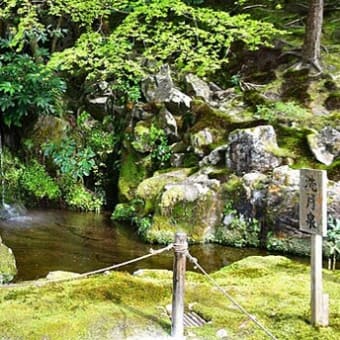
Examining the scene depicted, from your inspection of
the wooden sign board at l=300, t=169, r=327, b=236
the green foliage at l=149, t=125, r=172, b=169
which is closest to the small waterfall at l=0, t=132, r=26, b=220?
the green foliage at l=149, t=125, r=172, b=169

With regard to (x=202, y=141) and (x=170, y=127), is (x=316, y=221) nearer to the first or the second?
(x=202, y=141)

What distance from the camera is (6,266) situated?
7.09 m

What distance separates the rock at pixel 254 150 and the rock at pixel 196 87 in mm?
2533

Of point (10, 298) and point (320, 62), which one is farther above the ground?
point (320, 62)

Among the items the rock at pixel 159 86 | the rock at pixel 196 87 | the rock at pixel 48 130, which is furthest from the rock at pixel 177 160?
the rock at pixel 48 130

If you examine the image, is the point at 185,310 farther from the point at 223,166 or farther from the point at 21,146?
the point at 21,146

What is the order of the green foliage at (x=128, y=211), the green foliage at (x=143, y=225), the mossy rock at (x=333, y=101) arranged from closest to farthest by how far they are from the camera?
the green foliage at (x=143, y=225) → the green foliage at (x=128, y=211) → the mossy rock at (x=333, y=101)

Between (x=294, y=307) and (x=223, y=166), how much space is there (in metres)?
5.56

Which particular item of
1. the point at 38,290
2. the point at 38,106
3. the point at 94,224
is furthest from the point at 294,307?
the point at 38,106

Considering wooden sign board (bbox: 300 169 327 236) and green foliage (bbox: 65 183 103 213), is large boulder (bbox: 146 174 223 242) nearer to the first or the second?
green foliage (bbox: 65 183 103 213)

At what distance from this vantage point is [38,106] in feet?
41.6

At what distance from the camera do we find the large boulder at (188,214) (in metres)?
9.02

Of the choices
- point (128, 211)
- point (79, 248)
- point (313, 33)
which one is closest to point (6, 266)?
point (79, 248)

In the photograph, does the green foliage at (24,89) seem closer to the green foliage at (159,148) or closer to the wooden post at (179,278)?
the green foliage at (159,148)
